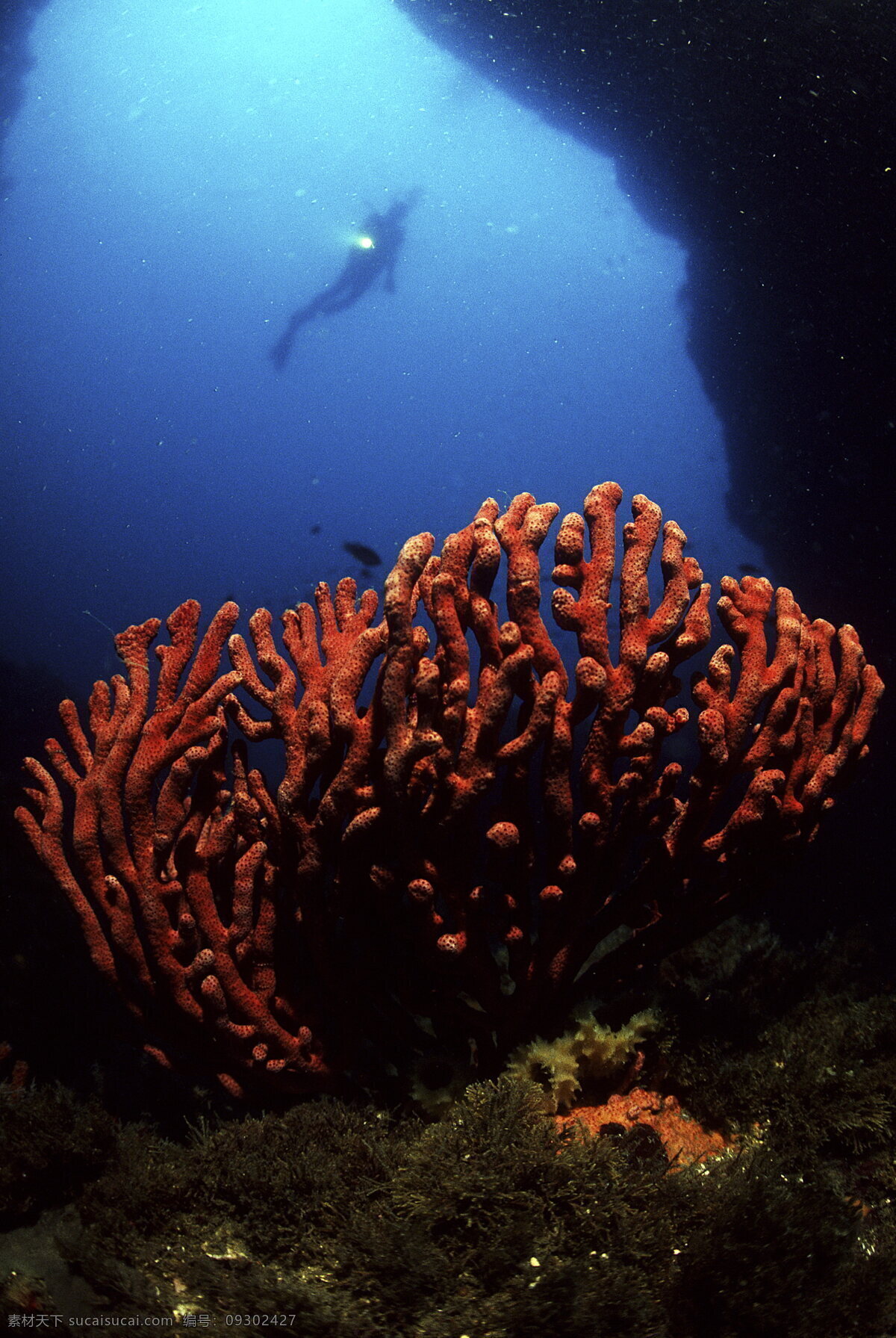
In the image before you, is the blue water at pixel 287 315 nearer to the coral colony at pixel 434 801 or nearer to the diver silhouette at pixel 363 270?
the diver silhouette at pixel 363 270

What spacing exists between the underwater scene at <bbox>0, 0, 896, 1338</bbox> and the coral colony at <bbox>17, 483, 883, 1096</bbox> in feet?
0.08

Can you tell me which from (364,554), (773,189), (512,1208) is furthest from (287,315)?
(512,1208)

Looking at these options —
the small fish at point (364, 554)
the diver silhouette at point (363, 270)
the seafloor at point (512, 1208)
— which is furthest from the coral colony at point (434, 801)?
the diver silhouette at point (363, 270)

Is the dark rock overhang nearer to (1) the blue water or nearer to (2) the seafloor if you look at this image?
(1) the blue water

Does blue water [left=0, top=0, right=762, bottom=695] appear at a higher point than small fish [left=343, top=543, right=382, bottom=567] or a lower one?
higher

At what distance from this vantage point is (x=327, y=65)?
5859 millimetres

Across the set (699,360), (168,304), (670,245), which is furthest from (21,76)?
(699,360)

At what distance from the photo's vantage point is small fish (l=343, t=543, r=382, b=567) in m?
6.61

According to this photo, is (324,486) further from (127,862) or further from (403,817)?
(403,817)

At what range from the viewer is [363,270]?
649 cm

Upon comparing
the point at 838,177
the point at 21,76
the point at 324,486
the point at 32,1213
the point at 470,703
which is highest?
the point at 838,177

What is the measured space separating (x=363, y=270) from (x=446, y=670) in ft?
19.7

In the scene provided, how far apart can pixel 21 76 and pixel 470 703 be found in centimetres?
971

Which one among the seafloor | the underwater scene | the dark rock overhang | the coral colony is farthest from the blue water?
the seafloor
